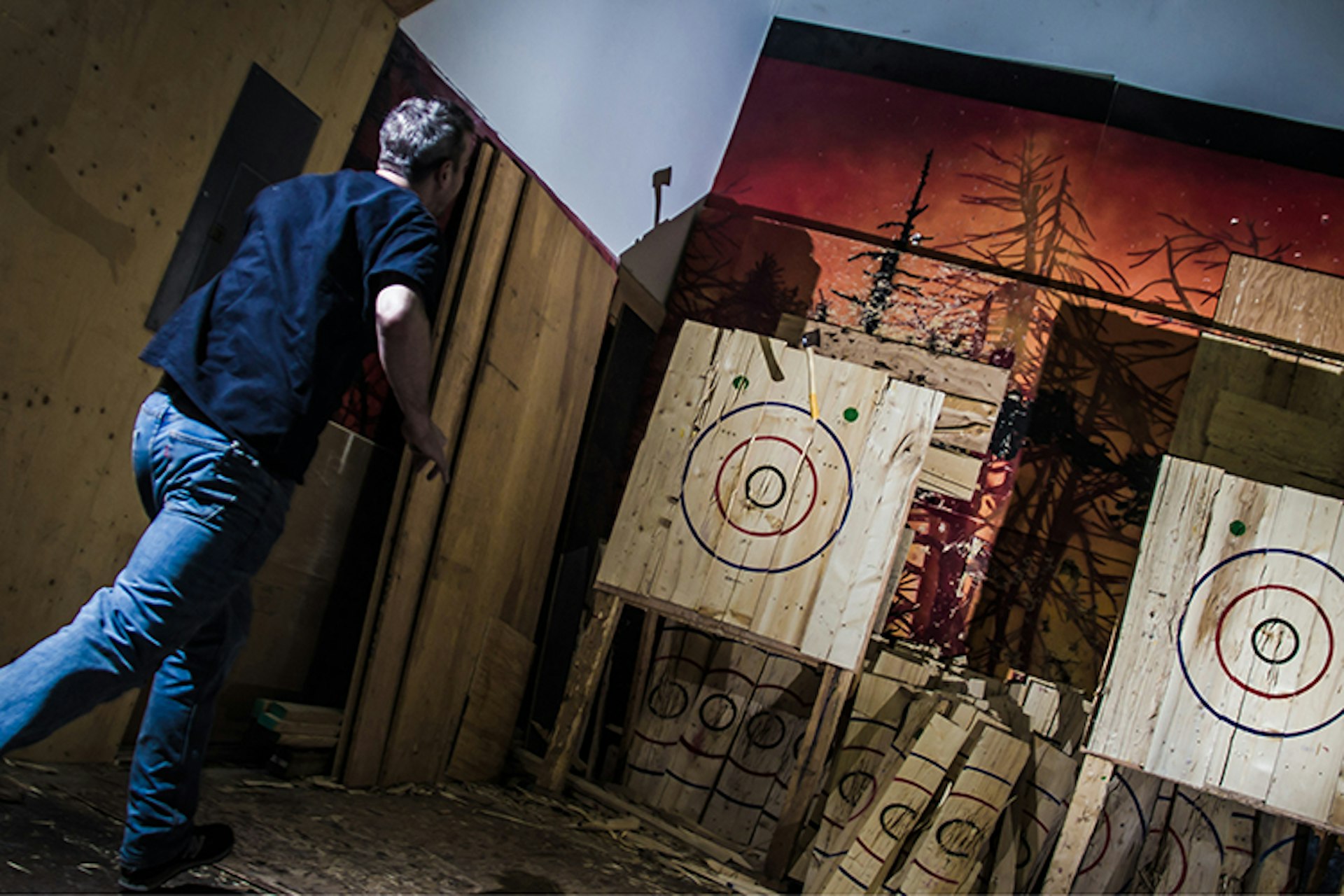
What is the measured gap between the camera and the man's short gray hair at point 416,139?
1765 millimetres

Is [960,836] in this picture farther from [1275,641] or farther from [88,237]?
[88,237]

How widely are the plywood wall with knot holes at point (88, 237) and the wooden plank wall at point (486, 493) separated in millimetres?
738

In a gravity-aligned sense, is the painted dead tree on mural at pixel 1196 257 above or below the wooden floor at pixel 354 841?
above

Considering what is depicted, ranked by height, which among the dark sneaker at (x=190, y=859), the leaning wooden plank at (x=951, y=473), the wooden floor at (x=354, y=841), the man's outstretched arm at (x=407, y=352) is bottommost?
the wooden floor at (x=354, y=841)

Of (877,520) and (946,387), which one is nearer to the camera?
(877,520)

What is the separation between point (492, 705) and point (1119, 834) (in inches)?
87.2

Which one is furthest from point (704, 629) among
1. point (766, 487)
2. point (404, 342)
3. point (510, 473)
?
point (404, 342)

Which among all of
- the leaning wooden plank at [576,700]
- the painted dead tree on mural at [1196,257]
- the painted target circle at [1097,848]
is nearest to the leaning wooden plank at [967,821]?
the painted target circle at [1097,848]

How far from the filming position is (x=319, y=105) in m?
2.25

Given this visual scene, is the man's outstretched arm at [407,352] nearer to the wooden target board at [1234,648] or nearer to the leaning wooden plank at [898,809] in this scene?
the leaning wooden plank at [898,809]

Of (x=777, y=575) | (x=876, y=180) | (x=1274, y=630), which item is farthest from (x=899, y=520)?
(x=876, y=180)

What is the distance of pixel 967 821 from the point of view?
3.01 meters

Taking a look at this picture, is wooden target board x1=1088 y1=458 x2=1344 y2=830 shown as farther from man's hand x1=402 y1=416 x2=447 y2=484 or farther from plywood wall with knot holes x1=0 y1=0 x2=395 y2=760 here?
plywood wall with knot holes x1=0 y1=0 x2=395 y2=760

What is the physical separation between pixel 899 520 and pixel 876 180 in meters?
1.79
